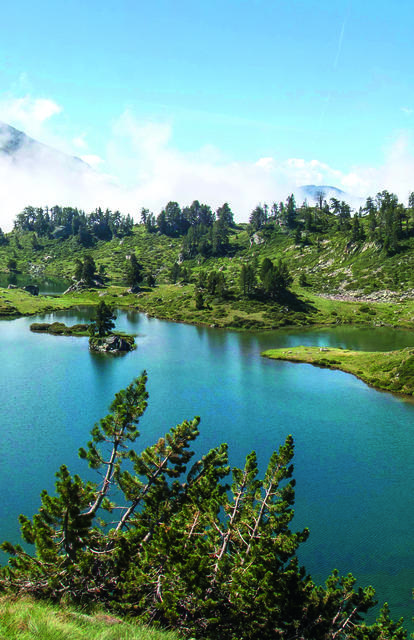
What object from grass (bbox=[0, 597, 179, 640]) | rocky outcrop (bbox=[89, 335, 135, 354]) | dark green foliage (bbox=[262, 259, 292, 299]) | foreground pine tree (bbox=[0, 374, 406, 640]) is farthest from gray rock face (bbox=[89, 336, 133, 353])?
grass (bbox=[0, 597, 179, 640])

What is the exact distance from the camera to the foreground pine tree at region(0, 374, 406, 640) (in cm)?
2208

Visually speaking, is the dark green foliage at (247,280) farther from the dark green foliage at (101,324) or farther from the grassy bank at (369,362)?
the dark green foliage at (101,324)

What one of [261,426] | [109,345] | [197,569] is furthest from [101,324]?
[197,569]

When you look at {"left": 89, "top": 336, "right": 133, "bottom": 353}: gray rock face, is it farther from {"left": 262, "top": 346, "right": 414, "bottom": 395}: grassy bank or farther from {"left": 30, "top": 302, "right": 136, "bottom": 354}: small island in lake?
{"left": 262, "top": 346, "right": 414, "bottom": 395}: grassy bank

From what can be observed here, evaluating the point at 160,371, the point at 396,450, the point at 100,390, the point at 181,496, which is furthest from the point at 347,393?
the point at 181,496

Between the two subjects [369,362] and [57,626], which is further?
[369,362]

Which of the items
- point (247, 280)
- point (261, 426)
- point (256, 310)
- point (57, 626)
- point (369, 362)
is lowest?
point (261, 426)

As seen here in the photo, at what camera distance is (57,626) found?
1538 centimetres

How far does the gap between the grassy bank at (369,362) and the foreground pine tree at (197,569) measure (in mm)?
58562

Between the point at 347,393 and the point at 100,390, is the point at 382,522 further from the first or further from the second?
the point at 100,390

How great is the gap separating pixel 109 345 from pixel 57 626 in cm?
9352

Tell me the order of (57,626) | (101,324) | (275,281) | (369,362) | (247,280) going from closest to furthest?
(57,626), (369,362), (101,324), (275,281), (247,280)

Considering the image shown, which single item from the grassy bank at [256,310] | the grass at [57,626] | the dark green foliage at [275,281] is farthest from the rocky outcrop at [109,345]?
the grass at [57,626]

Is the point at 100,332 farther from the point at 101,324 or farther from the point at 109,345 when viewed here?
the point at 109,345
